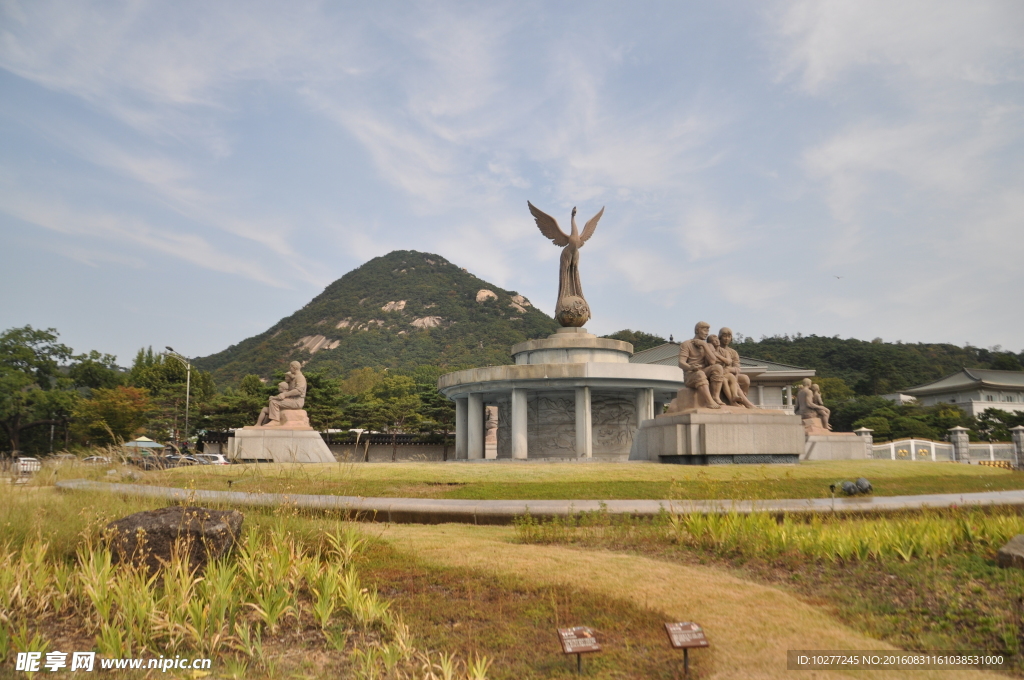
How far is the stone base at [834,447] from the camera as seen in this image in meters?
22.8

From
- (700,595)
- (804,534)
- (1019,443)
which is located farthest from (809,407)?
(700,595)

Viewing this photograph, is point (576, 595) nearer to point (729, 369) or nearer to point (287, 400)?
point (729, 369)

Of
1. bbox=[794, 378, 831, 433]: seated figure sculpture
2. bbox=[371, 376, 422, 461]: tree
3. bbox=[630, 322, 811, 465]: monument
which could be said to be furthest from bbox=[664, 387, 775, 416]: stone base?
bbox=[371, 376, 422, 461]: tree

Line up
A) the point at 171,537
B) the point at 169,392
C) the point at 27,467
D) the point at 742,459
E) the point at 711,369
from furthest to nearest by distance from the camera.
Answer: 1. the point at 169,392
2. the point at 711,369
3. the point at 742,459
4. the point at 27,467
5. the point at 171,537

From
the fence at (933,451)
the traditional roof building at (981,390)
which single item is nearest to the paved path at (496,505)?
the fence at (933,451)

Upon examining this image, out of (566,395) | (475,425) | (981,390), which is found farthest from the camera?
(981,390)

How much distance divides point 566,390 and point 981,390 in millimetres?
44249

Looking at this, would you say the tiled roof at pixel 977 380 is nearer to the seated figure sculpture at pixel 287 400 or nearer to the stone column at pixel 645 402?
the stone column at pixel 645 402

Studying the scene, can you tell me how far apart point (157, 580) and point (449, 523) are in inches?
157

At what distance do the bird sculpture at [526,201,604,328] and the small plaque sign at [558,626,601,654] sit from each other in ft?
68.5

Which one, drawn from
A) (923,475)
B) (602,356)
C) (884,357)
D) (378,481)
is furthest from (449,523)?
(884,357)

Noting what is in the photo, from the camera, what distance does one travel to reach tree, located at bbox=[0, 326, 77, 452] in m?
35.5

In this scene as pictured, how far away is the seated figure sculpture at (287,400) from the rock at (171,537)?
17493mm

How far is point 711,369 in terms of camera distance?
1694cm
